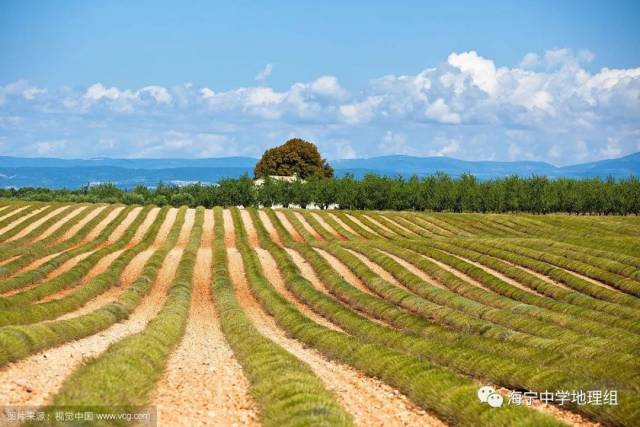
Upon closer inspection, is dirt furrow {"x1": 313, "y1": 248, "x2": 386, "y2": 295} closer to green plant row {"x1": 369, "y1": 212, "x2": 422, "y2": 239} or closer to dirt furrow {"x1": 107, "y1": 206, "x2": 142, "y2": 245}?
green plant row {"x1": 369, "y1": 212, "x2": 422, "y2": 239}

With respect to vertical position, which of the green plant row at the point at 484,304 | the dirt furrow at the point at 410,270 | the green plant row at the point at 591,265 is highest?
the green plant row at the point at 591,265

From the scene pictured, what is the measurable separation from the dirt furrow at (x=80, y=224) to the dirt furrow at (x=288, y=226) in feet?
70.8

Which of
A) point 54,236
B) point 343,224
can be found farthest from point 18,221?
point 343,224

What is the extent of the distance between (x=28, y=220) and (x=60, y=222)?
3282mm

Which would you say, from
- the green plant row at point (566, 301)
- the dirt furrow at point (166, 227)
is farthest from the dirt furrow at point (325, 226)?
the green plant row at point (566, 301)

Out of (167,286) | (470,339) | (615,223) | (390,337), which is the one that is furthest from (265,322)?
(615,223)

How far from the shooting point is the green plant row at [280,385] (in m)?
15.0

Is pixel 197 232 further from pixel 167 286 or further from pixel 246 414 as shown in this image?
pixel 246 414

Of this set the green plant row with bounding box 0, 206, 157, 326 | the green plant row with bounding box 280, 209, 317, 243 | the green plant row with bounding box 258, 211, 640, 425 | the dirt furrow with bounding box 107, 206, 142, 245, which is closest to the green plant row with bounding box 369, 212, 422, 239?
the green plant row with bounding box 280, 209, 317, 243

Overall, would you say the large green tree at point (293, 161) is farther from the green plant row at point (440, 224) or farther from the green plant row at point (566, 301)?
the green plant row at point (566, 301)

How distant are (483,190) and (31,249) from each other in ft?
324

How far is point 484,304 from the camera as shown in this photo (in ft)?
132

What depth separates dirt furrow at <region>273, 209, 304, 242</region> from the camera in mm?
78312

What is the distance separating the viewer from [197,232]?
254ft
